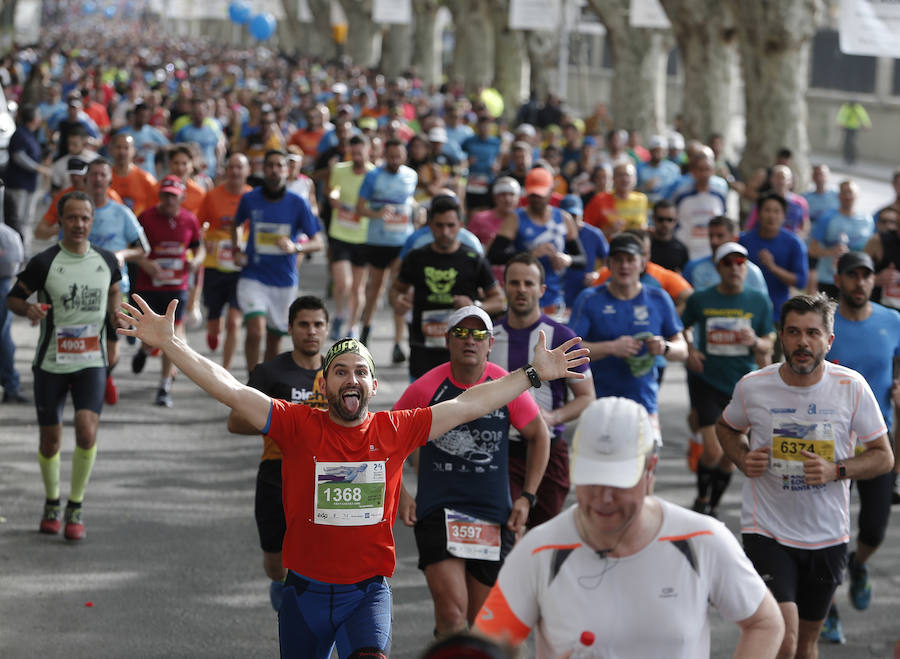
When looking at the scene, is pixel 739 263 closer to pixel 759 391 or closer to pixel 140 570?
pixel 759 391

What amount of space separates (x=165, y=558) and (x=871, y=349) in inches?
146

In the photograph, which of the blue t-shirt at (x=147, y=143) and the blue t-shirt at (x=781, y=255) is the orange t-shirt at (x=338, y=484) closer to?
the blue t-shirt at (x=781, y=255)

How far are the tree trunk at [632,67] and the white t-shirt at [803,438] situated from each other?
24156 mm

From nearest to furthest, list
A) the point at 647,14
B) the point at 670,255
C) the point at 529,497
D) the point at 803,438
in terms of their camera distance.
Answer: the point at 803,438, the point at 529,497, the point at 670,255, the point at 647,14

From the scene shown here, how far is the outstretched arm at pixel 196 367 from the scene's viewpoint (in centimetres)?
511

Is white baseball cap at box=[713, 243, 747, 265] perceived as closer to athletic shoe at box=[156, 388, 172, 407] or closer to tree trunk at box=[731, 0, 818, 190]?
athletic shoe at box=[156, 388, 172, 407]

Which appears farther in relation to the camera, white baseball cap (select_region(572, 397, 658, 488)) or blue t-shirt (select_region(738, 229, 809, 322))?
blue t-shirt (select_region(738, 229, 809, 322))

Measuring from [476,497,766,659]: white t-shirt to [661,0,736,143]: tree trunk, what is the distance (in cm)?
2064

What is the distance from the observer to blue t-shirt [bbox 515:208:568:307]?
11.0 meters

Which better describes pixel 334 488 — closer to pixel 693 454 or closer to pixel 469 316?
pixel 469 316

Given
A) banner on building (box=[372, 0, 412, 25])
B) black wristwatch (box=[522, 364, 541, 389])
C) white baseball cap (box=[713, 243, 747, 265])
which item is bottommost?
white baseball cap (box=[713, 243, 747, 265])

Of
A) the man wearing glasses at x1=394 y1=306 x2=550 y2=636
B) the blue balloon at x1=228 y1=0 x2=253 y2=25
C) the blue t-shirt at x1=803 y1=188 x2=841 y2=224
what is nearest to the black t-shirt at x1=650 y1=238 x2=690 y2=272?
the blue t-shirt at x1=803 y1=188 x2=841 y2=224

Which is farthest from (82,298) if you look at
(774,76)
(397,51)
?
(397,51)

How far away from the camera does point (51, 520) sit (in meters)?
8.43
